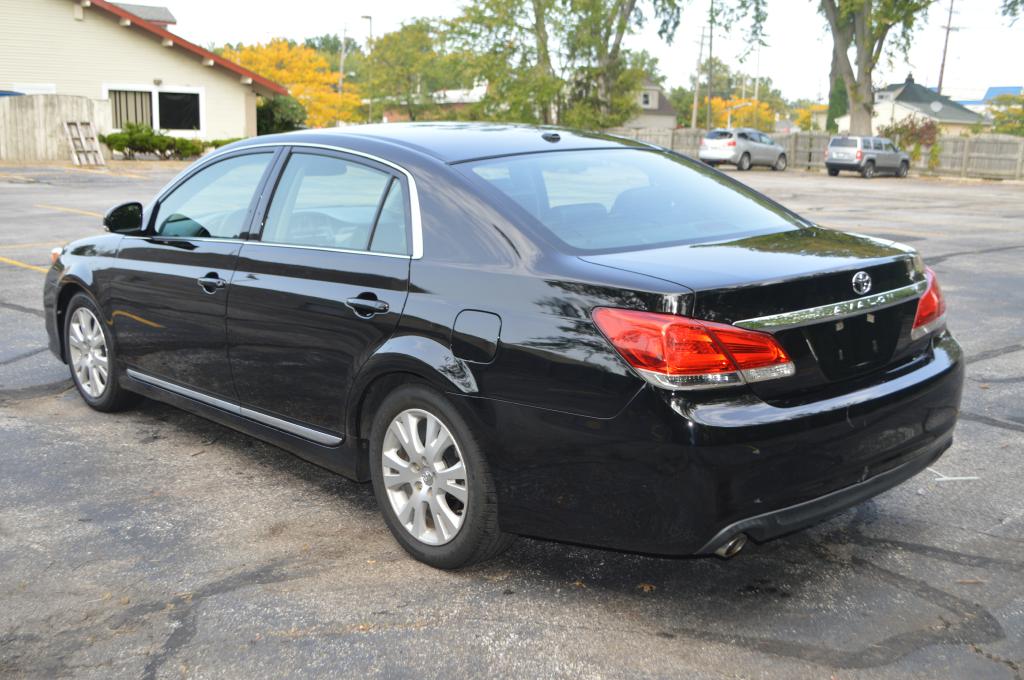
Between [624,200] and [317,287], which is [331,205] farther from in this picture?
[624,200]

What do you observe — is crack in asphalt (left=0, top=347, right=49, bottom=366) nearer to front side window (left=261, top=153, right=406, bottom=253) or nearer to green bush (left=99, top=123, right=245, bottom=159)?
front side window (left=261, top=153, right=406, bottom=253)

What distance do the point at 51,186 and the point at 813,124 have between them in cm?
9755

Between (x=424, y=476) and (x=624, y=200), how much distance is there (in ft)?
4.50

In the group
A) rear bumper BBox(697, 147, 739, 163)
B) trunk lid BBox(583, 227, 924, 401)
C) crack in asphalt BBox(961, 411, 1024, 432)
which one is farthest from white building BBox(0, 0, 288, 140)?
trunk lid BBox(583, 227, 924, 401)

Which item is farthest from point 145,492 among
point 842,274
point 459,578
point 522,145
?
point 842,274

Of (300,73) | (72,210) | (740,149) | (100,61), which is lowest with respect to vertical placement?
(72,210)

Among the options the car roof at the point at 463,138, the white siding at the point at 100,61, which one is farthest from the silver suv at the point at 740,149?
the car roof at the point at 463,138

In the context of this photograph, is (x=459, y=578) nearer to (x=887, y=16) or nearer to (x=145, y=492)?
(x=145, y=492)

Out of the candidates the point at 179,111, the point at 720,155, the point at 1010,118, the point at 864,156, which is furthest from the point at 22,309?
the point at 1010,118

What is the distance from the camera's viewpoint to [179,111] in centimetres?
4041

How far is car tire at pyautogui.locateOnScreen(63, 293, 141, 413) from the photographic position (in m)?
5.95

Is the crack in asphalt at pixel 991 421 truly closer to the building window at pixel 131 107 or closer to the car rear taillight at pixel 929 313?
the car rear taillight at pixel 929 313

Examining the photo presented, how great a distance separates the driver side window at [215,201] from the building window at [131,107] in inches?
1414

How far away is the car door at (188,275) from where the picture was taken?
Answer: 498 cm
